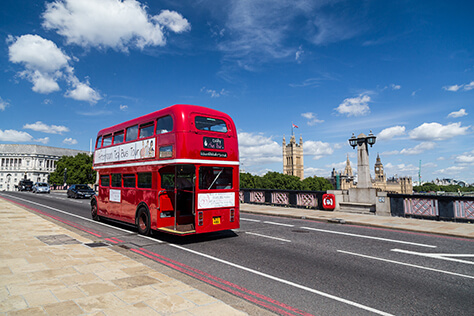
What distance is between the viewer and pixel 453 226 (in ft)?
41.7

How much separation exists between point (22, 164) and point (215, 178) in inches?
6236

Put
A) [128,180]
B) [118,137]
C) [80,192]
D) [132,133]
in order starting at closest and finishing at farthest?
[132,133]
[128,180]
[118,137]
[80,192]

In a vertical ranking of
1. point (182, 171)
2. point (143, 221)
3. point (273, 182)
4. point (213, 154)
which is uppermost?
point (213, 154)

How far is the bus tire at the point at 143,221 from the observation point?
11.0 meters

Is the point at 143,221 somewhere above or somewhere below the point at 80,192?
below

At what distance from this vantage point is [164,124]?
1019 centimetres

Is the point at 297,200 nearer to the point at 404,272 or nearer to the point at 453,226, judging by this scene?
the point at 453,226

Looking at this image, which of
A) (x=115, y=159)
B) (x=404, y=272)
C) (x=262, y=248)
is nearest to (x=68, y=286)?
(x=262, y=248)

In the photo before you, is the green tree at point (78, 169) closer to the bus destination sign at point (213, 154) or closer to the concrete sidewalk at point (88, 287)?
the bus destination sign at point (213, 154)

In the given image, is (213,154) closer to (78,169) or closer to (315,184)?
(78,169)

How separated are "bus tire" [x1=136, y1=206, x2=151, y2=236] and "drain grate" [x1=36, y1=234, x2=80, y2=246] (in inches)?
93.8

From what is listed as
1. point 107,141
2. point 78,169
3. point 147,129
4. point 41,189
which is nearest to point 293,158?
point 78,169

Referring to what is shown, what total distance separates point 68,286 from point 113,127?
956cm

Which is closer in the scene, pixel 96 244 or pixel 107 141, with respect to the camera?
pixel 96 244
